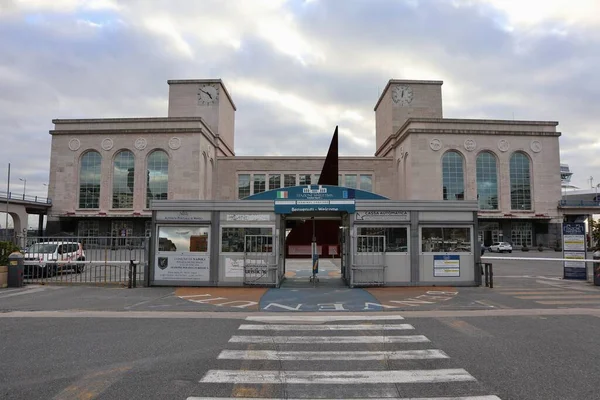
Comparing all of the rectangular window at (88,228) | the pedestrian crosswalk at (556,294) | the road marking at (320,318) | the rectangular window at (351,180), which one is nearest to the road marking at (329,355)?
the road marking at (320,318)

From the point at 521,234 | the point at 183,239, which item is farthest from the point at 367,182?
the point at 183,239

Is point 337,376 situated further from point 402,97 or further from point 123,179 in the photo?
point 402,97

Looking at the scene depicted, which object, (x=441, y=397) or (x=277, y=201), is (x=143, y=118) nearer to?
(x=277, y=201)

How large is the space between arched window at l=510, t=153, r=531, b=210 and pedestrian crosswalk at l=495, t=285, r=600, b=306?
4899 cm

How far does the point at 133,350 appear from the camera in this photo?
668 cm

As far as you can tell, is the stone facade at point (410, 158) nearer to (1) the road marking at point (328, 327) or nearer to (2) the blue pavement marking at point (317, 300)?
(2) the blue pavement marking at point (317, 300)

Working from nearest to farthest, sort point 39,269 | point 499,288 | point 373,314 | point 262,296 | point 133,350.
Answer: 1. point 133,350
2. point 373,314
3. point 262,296
4. point 499,288
5. point 39,269

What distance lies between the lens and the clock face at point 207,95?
72.9 m

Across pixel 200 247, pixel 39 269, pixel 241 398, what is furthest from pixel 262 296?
pixel 39 269

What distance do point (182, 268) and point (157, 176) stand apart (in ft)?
159

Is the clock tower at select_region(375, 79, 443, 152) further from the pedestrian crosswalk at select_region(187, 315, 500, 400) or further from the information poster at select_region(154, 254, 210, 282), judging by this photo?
the pedestrian crosswalk at select_region(187, 315, 500, 400)

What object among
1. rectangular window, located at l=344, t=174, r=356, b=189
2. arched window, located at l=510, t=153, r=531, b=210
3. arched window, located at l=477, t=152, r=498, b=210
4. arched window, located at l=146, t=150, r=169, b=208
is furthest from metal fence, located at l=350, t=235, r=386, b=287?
arched window, located at l=510, t=153, r=531, b=210

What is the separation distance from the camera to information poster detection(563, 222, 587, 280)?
17.2m

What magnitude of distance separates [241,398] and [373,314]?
583 cm
